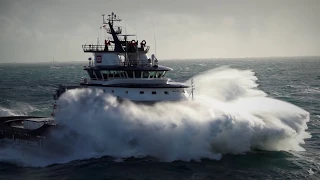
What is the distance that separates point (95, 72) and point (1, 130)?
8.82 meters

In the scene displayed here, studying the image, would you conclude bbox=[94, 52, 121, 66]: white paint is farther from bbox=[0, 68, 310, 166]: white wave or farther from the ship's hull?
bbox=[0, 68, 310, 166]: white wave

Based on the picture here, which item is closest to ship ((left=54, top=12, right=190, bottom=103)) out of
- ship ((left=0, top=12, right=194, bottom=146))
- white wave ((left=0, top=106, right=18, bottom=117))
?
ship ((left=0, top=12, right=194, bottom=146))

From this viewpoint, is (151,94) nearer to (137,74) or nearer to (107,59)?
(137,74)

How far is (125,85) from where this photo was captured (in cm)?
2606

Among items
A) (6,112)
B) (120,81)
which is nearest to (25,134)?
(120,81)

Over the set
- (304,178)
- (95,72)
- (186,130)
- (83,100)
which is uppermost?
(95,72)

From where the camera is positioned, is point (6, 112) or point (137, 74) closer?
point (137, 74)

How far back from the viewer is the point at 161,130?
23.7m

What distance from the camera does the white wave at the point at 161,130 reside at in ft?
76.7

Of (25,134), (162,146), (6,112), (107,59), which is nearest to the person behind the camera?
(162,146)

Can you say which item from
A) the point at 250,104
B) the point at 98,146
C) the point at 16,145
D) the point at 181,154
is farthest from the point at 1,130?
the point at 250,104

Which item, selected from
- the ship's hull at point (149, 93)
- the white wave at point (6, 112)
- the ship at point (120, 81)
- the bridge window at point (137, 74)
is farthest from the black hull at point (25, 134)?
the white wave at point (6, 112)

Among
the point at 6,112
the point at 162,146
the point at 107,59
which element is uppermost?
the point at 107,59

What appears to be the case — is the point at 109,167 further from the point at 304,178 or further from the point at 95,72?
the point at 304,178
